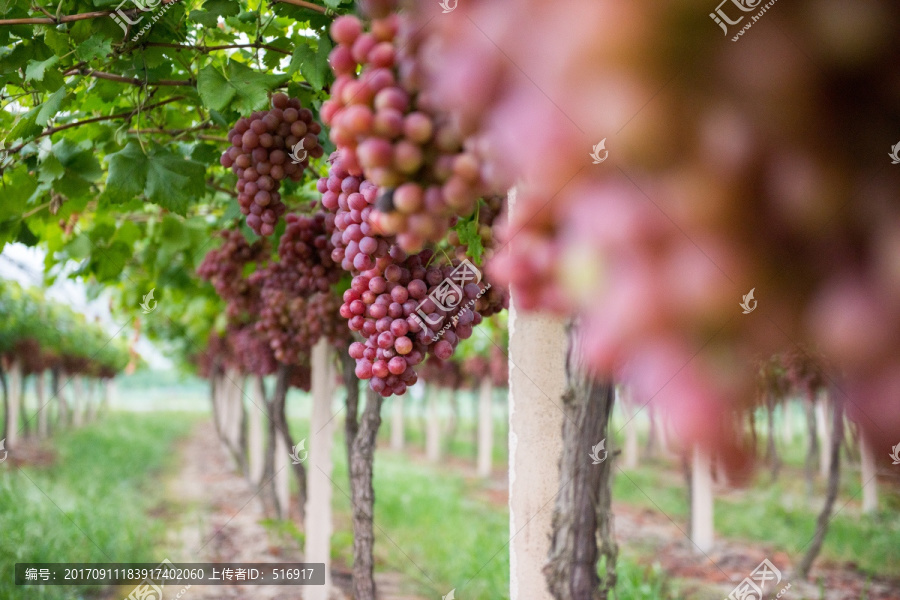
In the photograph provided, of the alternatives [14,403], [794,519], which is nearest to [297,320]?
[794,519]

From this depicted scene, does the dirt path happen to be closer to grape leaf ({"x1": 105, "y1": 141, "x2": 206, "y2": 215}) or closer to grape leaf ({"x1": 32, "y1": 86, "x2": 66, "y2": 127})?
grape leaf ({"x1": 105, "y1": 141, "x2": 206, "y2": 215})

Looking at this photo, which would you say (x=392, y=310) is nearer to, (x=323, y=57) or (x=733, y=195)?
(x=323, y=57)

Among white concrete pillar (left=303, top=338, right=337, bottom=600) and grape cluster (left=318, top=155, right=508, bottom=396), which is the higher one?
grape cluster (left=318, top=155, right=508, bottom=396)

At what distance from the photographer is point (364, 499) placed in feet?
8.49

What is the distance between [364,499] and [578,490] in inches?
47.4

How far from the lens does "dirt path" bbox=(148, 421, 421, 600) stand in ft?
15.3

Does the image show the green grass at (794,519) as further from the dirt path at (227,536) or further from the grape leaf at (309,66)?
the grape leaf at (309,66)

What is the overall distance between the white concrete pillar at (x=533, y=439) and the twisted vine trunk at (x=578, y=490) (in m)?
0.03

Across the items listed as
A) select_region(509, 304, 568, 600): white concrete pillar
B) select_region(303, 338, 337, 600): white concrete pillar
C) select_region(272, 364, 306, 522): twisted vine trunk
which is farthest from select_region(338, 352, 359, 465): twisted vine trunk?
select_region(509, 304, 568, 600): white concrete pillar

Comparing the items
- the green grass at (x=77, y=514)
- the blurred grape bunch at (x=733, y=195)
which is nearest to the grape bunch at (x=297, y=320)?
the blurred grape bunch at (x=733, y=195)

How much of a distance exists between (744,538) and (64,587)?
659cm

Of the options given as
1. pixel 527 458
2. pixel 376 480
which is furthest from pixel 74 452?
pixel 527 458

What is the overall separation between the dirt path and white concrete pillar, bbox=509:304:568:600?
10.4 ft

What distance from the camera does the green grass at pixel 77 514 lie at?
529 cm
